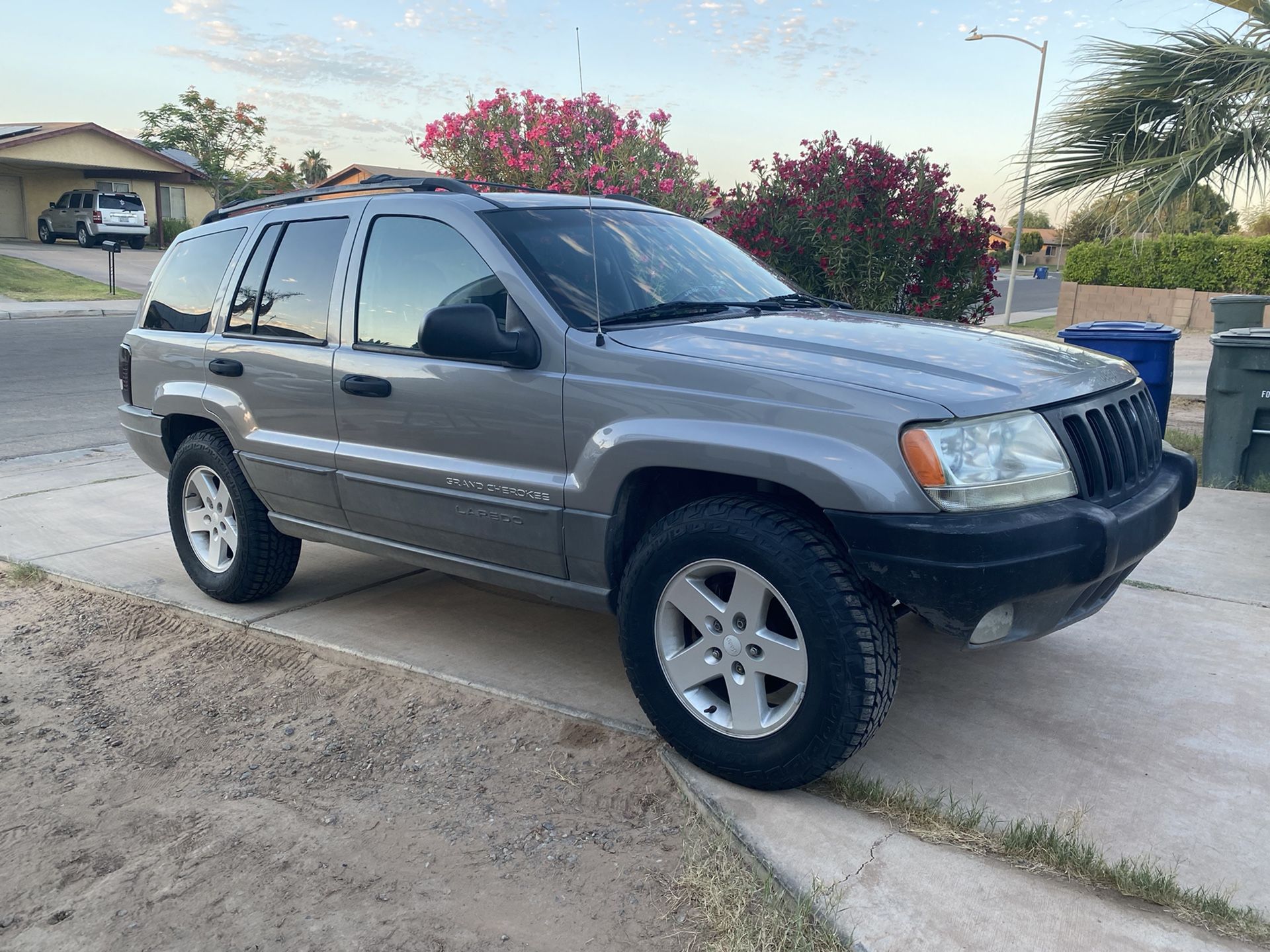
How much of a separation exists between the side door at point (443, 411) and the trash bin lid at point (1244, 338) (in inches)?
197

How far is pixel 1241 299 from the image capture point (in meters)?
9.61

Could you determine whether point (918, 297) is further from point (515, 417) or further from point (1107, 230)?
point (515, 417)

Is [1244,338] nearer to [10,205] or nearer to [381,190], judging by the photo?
[381,190]

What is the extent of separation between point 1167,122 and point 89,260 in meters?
31.0

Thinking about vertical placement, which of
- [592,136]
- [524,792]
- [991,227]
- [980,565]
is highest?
[592,136]

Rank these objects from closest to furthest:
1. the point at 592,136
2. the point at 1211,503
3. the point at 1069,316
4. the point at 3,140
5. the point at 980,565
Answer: the point at 980,565, the point at 1211,503, the point at 592,136, the point at 1069,316, the point at 3,140

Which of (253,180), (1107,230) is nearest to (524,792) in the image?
(1107,230)

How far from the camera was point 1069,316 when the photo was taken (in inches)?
913

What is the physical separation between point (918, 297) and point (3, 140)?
3861cm

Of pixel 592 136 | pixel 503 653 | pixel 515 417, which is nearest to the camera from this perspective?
pixel 515 417

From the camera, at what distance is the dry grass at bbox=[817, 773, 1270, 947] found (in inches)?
102

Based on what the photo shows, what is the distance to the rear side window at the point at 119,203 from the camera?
118 feet

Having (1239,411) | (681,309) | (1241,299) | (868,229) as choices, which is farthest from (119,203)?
(681,309)

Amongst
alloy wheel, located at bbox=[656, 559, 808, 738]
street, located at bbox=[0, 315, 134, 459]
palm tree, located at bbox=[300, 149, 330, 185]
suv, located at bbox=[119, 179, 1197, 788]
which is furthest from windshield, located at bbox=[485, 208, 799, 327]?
palm tree, located at bbox=[300, 149, 330, 185]
